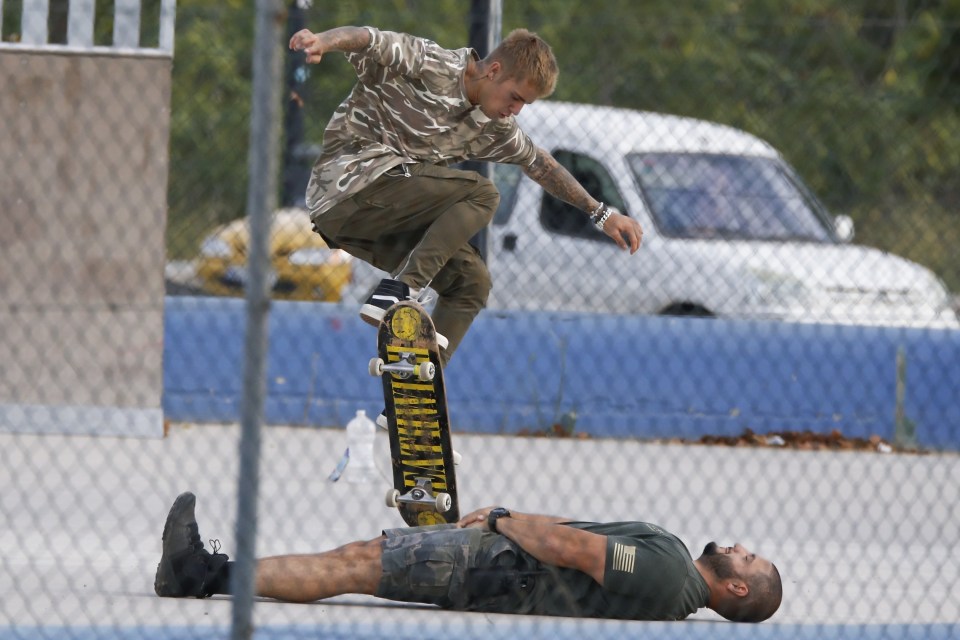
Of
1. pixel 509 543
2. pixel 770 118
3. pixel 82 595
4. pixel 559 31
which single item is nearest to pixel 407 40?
pixel 509 543

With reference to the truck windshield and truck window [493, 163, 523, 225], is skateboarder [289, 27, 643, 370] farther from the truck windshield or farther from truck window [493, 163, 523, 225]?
truck window [493, 163, 523, 225]

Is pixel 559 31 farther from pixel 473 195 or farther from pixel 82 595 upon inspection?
pixel 82 595

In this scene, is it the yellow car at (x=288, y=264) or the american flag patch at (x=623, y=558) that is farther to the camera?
the yellow car at (x=288, y=264)

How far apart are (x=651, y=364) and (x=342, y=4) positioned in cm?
1004

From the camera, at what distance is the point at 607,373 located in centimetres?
771

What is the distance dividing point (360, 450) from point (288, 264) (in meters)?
3.12

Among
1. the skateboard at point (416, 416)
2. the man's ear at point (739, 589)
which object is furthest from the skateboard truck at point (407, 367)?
the man's ear at point (739, 589)

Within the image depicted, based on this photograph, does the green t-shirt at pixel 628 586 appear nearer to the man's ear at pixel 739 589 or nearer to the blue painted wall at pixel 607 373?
the man's ear at pixel 739 589

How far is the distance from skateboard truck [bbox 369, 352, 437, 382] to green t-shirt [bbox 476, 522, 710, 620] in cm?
88

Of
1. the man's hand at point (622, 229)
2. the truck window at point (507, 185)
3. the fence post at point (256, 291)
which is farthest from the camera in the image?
the truck window at point (507, 185)

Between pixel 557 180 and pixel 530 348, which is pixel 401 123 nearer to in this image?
pixel 557 180

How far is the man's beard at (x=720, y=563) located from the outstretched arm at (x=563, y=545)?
0.43 m

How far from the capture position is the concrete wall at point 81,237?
6945mm

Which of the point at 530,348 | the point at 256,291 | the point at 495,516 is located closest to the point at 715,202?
the point at 530,348
